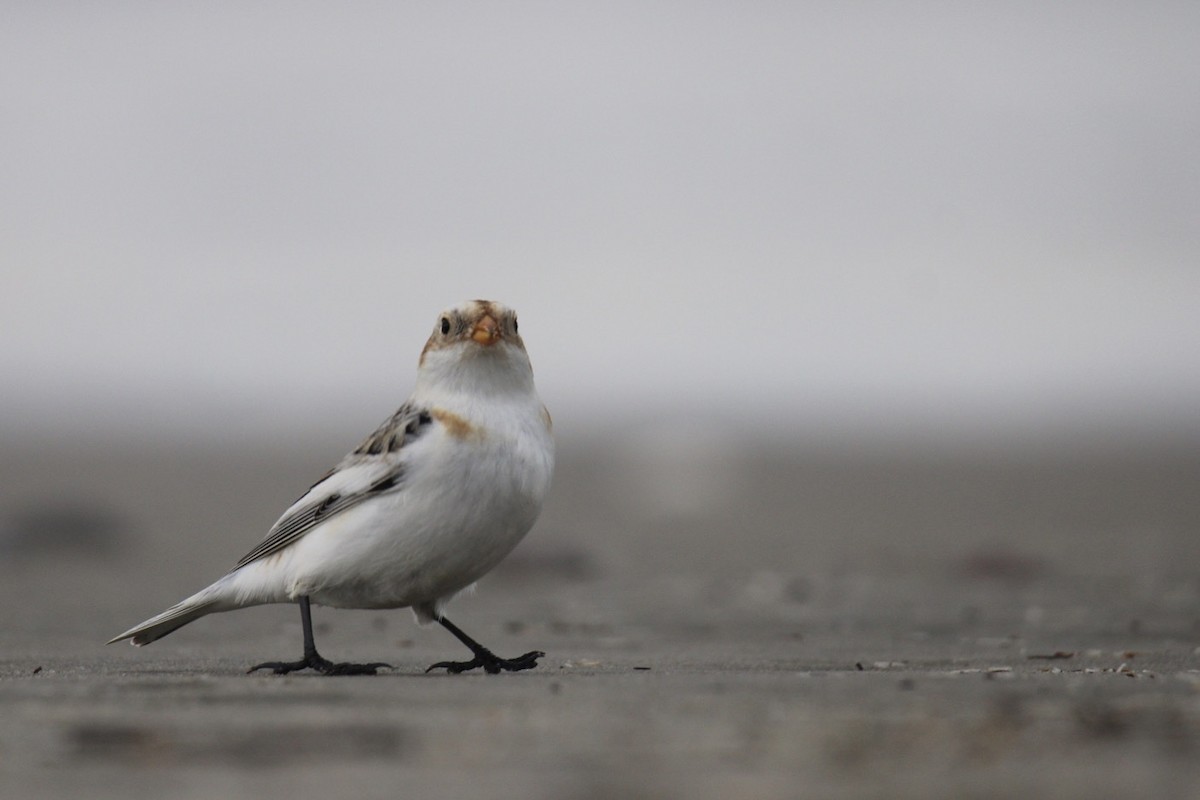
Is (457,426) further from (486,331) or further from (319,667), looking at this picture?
(319,667)

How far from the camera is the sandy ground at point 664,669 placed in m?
4.15

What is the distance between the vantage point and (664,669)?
6.49 meters

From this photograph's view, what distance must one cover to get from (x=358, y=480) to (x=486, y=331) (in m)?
0.67

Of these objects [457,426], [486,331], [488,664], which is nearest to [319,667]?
[488,664]

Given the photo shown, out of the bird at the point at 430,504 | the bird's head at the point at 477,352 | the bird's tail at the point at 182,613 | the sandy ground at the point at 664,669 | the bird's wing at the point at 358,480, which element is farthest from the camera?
the bird's tail at the point at 182,613

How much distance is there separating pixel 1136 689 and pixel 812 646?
2.21 meters

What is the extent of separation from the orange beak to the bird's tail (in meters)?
1.30

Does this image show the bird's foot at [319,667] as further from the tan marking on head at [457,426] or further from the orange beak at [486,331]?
the orange beak at [486,331]

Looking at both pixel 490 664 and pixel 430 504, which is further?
pixel 490 664

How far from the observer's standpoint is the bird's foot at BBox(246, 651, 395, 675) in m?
6.30

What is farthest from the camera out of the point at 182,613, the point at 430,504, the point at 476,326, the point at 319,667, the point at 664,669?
the point at 182,613

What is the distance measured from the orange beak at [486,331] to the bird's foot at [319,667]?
45.3 inches

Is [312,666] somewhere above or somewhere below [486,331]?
below

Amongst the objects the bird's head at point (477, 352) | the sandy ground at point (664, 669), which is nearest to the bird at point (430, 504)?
the bird's head at point (477, 352)
